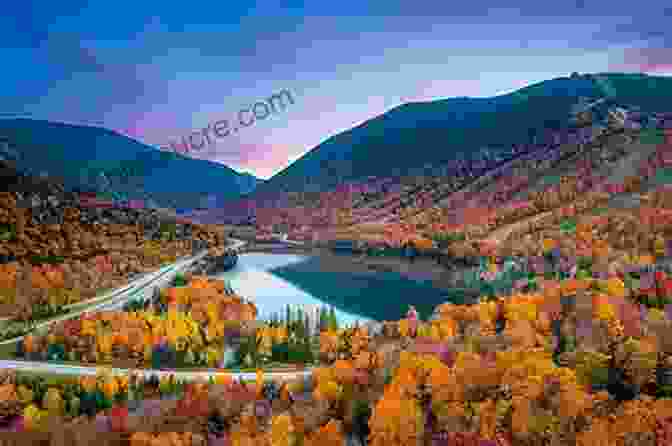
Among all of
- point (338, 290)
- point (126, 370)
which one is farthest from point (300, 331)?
point (338, 290)

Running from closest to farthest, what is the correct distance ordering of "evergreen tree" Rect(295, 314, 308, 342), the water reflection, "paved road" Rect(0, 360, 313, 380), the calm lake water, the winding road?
"paved road" Rect(0, 360, 313, 380)
the winding road
"evergreen tree" Rect(295, 314, 308, 342)
the water reflection
the calm lake water

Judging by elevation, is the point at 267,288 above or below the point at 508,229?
below

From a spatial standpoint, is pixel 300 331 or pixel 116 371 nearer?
pixel 116 371

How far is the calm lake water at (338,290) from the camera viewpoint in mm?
71312

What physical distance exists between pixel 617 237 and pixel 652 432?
256 ft

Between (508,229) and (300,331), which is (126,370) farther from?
(508,229)

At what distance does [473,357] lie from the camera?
81.1 feet

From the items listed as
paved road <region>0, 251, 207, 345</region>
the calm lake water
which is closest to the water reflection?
the calm lake water

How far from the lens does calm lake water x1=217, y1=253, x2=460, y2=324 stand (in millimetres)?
71312

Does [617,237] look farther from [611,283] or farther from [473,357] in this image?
[473,357]

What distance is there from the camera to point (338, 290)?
88.9 metres

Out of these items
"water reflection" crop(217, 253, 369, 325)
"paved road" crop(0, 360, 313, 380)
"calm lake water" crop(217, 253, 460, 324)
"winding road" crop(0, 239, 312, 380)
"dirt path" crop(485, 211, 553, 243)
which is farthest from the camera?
"dirt path" crop(485, 211, 553, 243)

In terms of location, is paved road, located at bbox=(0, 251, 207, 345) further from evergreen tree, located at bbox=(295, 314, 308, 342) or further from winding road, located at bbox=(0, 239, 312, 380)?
evergreen tree, located at bbox=(295, 314, 308, 342)

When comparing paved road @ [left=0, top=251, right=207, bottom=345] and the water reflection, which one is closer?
paved road @ [left=0, top=251, right=207, bottom=345]
